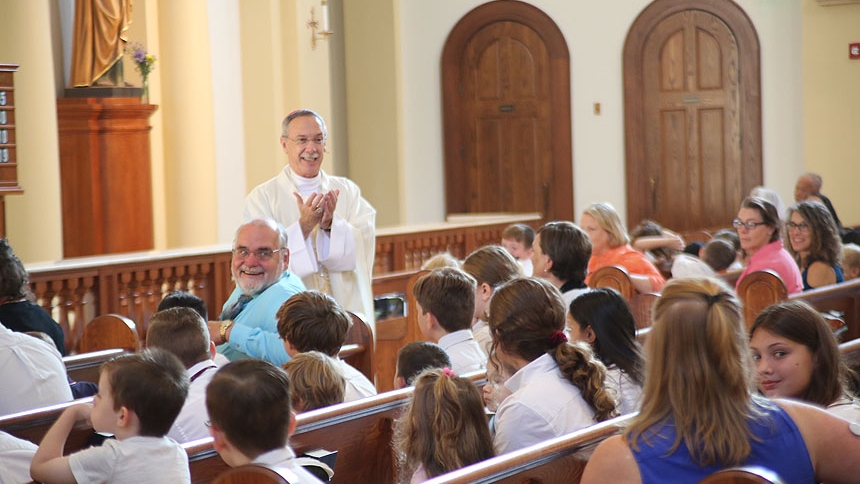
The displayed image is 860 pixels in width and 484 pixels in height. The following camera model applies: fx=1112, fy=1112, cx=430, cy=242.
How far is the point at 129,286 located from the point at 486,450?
4.82m

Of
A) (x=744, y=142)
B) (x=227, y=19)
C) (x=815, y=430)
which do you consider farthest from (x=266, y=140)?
(x=815, y=430)

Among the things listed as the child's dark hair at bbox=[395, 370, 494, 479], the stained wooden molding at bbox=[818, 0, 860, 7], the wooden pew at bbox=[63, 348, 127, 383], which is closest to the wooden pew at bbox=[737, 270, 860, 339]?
the child's dark hair at bbox=[395, 370, 494, 479]

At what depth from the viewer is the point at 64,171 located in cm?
1077

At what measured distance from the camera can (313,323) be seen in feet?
12.1

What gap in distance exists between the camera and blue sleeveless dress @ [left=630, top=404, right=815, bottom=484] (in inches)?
84.4

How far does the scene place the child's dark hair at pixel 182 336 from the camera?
11.3ft

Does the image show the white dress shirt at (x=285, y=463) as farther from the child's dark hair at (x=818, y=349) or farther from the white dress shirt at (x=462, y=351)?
the white dress shirt at (x=462, y=351)

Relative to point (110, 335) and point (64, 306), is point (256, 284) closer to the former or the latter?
point (110, 335)

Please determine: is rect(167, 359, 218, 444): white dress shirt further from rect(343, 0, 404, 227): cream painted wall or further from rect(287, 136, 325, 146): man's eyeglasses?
rect(343, 0, 404, 227): cream painted wall

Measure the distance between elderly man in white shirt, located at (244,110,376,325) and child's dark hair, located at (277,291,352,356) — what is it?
1643 mm

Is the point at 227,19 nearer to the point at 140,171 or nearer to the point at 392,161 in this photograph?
the point at 140,171

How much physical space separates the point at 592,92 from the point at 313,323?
9.68 metres

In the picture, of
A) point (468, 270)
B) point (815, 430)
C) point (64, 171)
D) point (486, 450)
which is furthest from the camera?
point (64, 171)

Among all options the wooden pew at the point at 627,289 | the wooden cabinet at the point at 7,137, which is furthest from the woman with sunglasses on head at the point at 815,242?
the wooden cabinet at the point at 7,137
